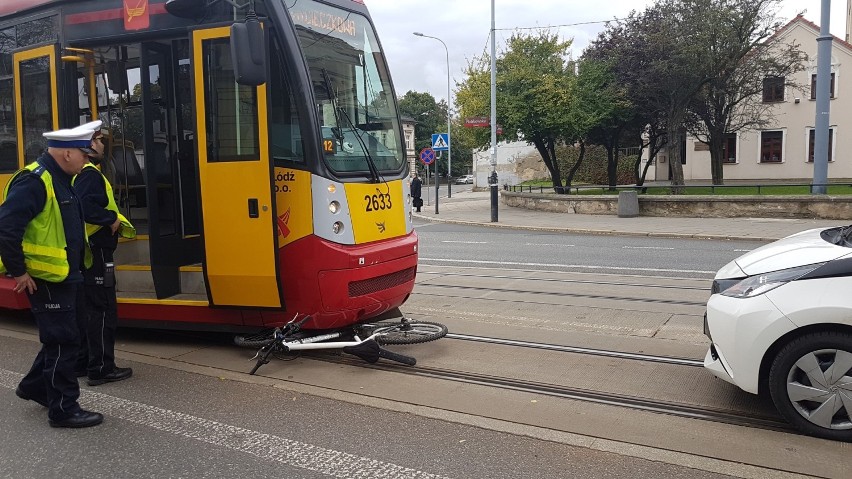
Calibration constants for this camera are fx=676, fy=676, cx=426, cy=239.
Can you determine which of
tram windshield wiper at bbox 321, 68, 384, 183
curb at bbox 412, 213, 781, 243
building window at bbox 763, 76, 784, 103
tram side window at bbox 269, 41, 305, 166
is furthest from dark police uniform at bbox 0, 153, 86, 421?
building window at bbox 763, 76, 784, 103

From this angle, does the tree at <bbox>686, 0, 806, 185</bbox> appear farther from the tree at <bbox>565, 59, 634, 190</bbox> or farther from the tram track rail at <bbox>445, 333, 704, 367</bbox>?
the tram track rail at <bbox>445, 333, 704, 367</bbox>

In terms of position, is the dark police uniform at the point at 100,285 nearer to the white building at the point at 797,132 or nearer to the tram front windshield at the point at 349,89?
the tram front windshield at the point at 349,89

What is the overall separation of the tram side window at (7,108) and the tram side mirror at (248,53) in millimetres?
3388

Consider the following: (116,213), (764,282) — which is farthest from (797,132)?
(116,213)

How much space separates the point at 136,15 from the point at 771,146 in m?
43.8

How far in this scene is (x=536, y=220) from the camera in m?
22.9

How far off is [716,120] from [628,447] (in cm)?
2743

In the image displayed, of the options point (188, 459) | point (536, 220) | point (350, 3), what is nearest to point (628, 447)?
point (188, 459)

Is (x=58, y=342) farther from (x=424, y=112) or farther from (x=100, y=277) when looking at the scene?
(x=424, y=112)

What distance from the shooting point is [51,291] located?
176 inches

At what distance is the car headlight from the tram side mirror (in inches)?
143

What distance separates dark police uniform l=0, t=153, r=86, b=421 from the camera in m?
4.25

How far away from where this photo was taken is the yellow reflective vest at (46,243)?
14.4 ft

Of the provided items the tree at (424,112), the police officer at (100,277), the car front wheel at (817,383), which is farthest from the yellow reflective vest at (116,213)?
the tree at (424,112)
